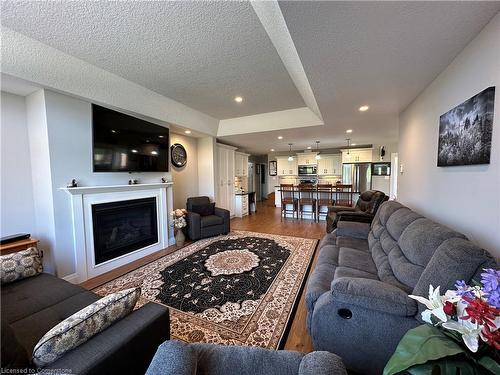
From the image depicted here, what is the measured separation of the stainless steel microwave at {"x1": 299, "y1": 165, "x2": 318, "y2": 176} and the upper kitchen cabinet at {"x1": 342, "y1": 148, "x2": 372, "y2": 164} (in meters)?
1.10

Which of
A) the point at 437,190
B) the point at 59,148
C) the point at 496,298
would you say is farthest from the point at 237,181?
the point at 496,298

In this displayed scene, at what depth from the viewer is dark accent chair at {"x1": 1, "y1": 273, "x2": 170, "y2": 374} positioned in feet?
2.67

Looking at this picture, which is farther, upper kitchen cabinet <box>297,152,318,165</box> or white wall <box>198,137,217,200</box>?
upper kitchen cabinet <box>297,152,318,165</box>

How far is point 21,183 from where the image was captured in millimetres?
2412

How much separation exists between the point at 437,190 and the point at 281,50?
206 cm

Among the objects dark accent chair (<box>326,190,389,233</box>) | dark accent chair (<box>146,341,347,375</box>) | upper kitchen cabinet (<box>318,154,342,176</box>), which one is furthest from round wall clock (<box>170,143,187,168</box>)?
upper kitchen cabinet (<box>318,154,342,176</box>)

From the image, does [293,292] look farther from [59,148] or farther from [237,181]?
[237,181]

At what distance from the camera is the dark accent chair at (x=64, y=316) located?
0.81 m

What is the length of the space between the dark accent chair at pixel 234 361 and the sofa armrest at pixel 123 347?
0.86ft

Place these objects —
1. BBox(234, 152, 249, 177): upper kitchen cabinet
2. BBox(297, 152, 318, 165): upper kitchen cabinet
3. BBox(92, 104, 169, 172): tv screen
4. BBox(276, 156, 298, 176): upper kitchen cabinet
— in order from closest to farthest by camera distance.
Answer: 1. BBox(92, 104, 169, 172): tv screen
2. BBox(234, 152, 249, 177): upper kitchen cabinet
3. BBox(297, 152, 318, 165): upper kitchen cabinet
4. BBox(276, 156, 298, 176): upper kitchen cabinet

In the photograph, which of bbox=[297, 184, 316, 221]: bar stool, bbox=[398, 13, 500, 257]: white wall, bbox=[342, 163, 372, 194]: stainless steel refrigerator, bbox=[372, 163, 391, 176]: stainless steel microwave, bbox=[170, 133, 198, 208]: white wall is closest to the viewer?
bbox=[398, 13, 500, 257]: white wall

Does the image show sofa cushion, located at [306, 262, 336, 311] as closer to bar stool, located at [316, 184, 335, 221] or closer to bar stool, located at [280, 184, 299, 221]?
bar stool, located at [316, 184, 335, 221]

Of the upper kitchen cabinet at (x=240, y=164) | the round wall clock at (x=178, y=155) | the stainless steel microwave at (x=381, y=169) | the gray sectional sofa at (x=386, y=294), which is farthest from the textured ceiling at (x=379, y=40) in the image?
the stainless steel microwave at (x=381, y=169)

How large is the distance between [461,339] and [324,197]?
5323mm
